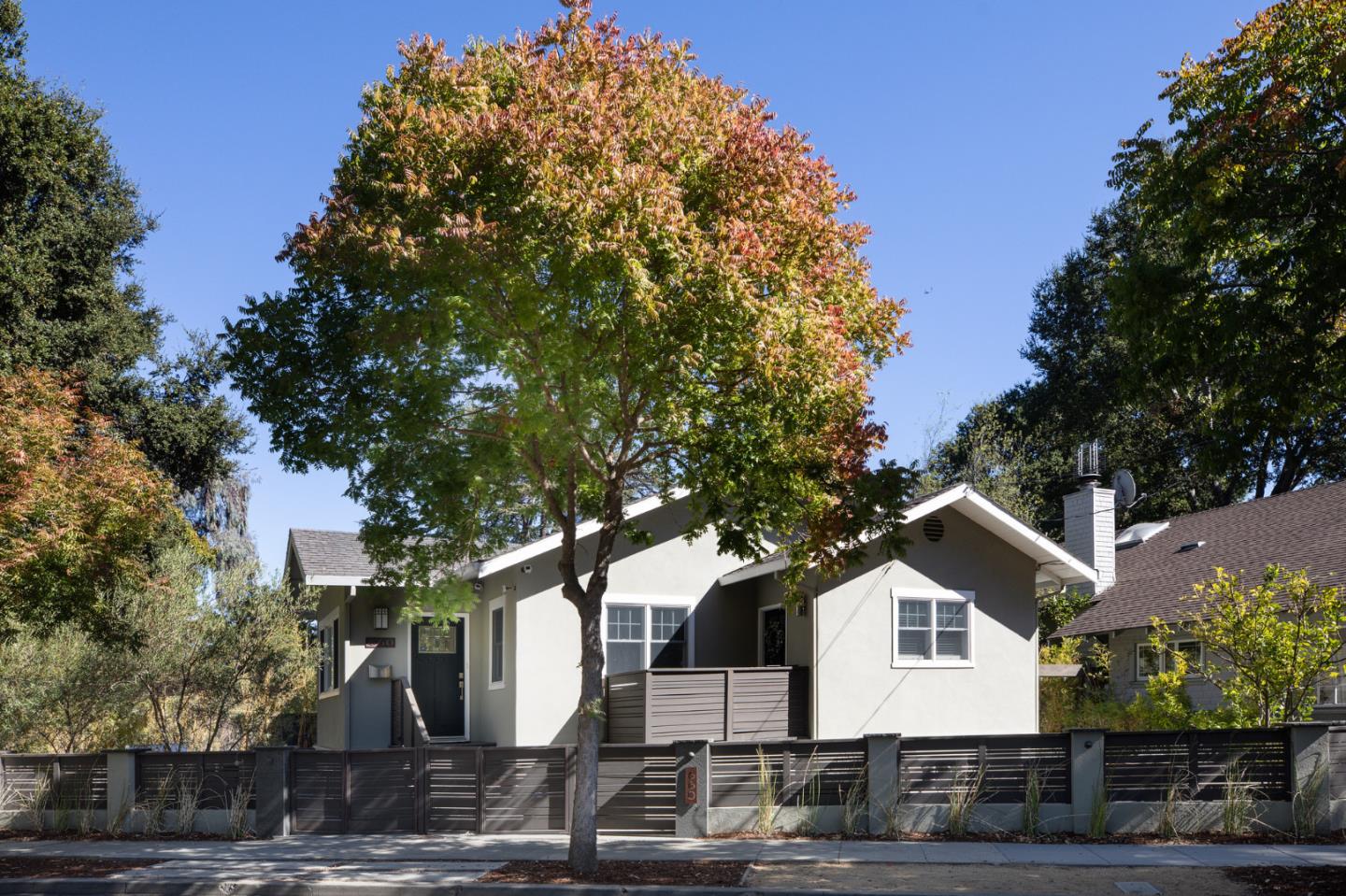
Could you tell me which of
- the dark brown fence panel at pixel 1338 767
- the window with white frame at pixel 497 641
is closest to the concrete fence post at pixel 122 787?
the window with white frame at pixel 497 641

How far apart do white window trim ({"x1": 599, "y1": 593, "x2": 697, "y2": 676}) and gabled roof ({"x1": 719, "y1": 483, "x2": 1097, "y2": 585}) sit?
2.54 feet

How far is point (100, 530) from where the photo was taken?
16750 mm

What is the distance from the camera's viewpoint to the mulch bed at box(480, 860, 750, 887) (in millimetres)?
12133

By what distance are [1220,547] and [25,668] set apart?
76.6ft

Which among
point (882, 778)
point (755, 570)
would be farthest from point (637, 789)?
point (755, 570)

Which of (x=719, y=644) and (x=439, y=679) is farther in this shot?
(x=439, y=679)

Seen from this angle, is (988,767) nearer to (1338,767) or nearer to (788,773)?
(788,773)

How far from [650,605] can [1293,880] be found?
1103cm

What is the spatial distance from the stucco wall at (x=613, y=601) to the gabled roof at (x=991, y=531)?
21.1 inches

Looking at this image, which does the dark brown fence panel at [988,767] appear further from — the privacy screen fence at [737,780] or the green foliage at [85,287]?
the green foliage at [85,287]

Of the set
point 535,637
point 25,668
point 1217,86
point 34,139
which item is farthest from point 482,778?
point 34,139

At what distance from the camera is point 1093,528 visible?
94.2 feet

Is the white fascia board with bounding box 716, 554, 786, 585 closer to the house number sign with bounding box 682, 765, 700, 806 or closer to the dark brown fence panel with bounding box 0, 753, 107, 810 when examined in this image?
the house number sign with bounding box 682, 765, 700, 806

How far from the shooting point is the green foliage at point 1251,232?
11797 millimetres
